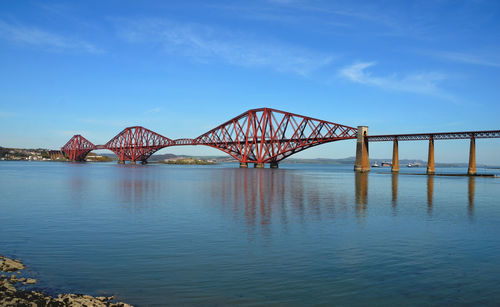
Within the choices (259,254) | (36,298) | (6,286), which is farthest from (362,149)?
(36,298)

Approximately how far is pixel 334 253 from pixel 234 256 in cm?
358

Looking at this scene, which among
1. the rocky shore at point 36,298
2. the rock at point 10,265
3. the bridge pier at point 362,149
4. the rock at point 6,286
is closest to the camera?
the rocky shore at point 36,298

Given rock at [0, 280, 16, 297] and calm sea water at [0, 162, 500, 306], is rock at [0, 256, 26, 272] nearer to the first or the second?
calm sea water at [0, 162, 500, 306]

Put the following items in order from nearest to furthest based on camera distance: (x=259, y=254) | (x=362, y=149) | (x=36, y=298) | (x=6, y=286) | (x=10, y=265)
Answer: (x=36, y=298)
(x=6, y=286)
(x=10, y=265)
(x=259, y=254)
(x=362, y=149)

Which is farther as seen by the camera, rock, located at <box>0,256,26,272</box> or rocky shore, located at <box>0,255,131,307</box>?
rock, located at <box>0,256,26,272</box>

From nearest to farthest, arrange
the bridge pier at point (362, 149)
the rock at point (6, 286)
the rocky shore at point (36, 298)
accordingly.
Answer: the rocky shore at point (36, 298), the rock at point (6, 286), the bridge pier at point (362, 149)

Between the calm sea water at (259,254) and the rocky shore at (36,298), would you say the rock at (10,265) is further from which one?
the rocky shore at (36,298)

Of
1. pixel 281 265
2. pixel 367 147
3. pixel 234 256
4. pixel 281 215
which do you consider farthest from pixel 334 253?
pixel 367 147

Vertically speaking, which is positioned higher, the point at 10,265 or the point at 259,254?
the point at 10,265

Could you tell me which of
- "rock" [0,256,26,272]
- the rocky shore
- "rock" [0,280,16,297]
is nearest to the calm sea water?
"rock" [0,256,26,272]

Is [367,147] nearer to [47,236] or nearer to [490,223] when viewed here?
[490,223]

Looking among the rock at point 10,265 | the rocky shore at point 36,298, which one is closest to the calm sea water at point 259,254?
the rock at point 10,265

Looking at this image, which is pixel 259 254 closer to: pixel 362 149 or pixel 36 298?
pixel 36 298

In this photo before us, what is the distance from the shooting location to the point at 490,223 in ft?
71.3
